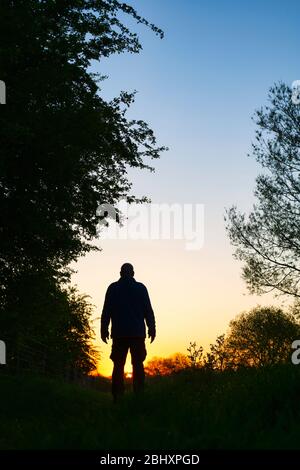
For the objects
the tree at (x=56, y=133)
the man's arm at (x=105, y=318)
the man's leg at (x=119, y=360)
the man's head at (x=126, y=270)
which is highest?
the tree at (x=56, y=133)

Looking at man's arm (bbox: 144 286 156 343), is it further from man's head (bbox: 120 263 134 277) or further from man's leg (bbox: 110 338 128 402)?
man's leg (bbox: 110 338 128 402)

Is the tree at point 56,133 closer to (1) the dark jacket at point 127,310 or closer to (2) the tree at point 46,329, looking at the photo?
(2) the tree at point 46,329

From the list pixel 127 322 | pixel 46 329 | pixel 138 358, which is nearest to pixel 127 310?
pixel 127 322

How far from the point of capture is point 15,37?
53.6ft

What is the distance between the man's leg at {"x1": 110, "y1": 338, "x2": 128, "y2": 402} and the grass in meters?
0.54

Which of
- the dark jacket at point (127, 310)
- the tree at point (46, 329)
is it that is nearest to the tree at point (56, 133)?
the tree at point (46, 329)

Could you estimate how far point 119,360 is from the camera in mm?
12648

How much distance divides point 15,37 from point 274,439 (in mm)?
12883

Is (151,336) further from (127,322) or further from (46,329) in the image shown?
(46,329)

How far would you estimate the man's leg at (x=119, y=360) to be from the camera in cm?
1264

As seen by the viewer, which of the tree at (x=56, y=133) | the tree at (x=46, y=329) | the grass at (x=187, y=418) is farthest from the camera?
the tree at (x=46, y=329)

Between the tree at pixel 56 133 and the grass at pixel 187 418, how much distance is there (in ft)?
21.3

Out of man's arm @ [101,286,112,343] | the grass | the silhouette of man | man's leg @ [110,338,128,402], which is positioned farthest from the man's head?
the grass

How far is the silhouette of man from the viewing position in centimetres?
1260
